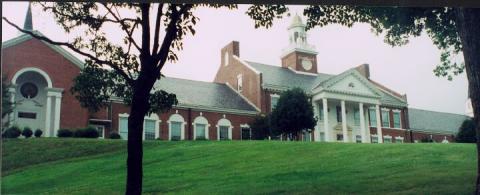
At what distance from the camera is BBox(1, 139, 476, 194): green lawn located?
5703 millimetres

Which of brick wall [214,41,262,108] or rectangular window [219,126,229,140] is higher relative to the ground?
brick wall [214,41,262,108]

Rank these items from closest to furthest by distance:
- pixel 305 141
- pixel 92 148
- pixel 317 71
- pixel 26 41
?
pixel 26 41, pixel 92 148, pixel 305 141, pixel 317 71

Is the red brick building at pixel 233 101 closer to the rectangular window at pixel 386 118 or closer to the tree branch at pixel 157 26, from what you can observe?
the rectangular window at pixel 386 118

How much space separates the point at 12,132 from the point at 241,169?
8.99 ft

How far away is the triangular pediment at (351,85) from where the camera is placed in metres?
8.62

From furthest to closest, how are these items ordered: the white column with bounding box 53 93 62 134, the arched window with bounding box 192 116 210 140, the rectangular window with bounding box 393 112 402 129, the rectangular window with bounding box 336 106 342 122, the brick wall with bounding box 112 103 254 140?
the arched window with bounding box 192 116 210 140 < the rectangular window with bounding box 393 112 402 129 < the rectangular window with bounding box 336 106 342 122 < the brick wall with bounding box 112 103 254 140 < the white column with bounding box 53 93 62 134

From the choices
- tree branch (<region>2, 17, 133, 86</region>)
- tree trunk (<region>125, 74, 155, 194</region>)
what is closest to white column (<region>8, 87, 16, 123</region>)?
tree branch (<region>2, 17, 133, 86</region>)

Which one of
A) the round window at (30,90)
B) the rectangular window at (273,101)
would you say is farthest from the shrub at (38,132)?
the rectangular window at (273,101)

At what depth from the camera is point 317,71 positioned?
9.15 m

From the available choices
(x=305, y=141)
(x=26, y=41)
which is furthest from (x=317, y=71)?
(x=26, y=41)

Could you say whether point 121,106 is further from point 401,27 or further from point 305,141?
point 401,27

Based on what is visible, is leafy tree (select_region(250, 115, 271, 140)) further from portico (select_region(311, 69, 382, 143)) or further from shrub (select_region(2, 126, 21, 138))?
shrub (select_region(2, 126, 21, 138))

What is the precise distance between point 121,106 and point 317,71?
13.2 ft

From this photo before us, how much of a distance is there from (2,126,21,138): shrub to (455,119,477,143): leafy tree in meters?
5.36
